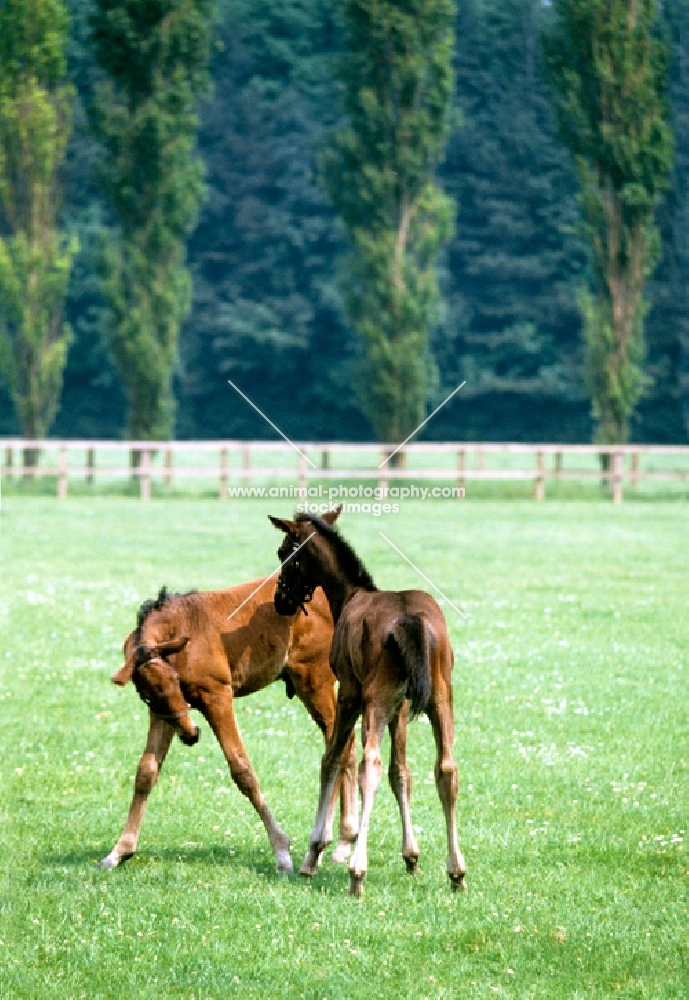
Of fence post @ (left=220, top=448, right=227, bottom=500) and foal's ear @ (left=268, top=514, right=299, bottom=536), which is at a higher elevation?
foal's ear @ (left=268, top=514, right=299, bottom=536)

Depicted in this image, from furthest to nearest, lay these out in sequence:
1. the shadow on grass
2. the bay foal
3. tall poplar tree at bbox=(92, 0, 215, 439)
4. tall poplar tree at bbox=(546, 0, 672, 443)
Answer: tall poplar tree at bbox=(92, 0, 215, 439) → tall poplar tree at bbox=(546, 0, 672, 443) → the shadow on grass → the bay foal

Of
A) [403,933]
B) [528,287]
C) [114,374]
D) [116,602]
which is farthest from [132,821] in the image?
[528,287]

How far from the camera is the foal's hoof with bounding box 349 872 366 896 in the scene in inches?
245

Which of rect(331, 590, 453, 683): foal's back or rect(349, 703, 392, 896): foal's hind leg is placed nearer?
rect(349, 703, 392, 896): foal's hind leg

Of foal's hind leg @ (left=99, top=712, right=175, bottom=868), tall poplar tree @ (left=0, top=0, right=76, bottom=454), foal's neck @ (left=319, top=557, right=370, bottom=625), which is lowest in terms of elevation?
foal's hind leg @ (left=99, top=712, right=175, bottom=868)

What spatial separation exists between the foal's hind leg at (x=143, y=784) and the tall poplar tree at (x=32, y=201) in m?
31.2

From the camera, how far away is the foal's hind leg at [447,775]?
620cm

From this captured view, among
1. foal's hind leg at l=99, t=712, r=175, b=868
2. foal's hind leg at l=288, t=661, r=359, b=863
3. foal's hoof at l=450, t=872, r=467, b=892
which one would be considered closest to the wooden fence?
foal's hind leg at l=288, t=661, r=359, b=863

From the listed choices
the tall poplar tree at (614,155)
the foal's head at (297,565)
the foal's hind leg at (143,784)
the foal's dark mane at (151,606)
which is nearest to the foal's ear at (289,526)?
the foal's head at (297,565)

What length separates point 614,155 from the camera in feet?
125

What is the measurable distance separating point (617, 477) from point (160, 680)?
1142 inches

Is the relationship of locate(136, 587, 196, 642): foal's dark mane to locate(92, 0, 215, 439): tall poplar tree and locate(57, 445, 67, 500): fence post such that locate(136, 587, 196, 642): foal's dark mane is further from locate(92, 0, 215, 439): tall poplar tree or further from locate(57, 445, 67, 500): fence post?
locate(92, 0, 215, 439): tall poplar tree

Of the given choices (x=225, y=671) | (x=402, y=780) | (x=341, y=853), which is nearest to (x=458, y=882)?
(x=402, y=780)

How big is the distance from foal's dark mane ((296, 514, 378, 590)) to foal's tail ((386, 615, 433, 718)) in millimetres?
602
